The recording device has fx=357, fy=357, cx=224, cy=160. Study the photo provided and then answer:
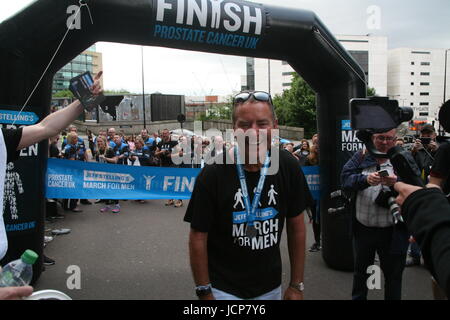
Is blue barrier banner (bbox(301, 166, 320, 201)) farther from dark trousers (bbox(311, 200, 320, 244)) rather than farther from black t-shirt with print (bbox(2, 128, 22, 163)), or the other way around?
black t-shirt with print (bbox(2, 128, 22, 163))

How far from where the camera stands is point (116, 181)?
18.8 ft

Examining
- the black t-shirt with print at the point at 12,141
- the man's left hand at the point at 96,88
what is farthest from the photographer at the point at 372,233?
the black t-shirt with print at the point at 12,141

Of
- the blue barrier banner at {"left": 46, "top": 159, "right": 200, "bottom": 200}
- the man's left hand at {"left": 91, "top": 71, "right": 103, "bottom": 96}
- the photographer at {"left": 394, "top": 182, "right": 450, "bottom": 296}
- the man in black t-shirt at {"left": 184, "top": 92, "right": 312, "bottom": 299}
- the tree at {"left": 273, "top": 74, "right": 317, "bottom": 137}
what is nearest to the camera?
the photographer at {"left": 394, "top": 182, "right": 450, "bottom": 296}

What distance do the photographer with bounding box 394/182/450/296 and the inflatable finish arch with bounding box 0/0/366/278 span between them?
3314 mm

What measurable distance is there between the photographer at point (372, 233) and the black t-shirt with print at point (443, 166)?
3.42 ft

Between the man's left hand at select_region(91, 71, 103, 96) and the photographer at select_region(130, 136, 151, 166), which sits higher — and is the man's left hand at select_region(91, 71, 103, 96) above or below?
above

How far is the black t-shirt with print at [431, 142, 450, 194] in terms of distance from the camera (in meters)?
1.94

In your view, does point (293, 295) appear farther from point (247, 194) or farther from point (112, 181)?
point (112, 181)

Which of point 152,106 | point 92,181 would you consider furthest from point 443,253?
point 152,106

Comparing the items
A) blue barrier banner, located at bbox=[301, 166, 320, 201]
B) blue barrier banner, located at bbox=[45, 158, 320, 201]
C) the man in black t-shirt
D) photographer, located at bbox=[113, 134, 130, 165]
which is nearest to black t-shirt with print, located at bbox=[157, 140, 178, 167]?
photographer, located at bbox=[113, 134, 130, 165]

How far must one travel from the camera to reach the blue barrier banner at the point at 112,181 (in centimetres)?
549

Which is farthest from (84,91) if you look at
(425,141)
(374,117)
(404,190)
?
(425,141)

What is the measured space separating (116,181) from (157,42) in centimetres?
262
